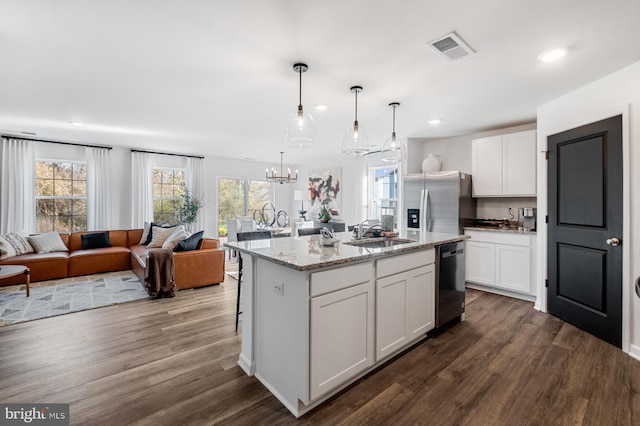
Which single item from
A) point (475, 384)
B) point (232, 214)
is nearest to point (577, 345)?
point (475, 384)

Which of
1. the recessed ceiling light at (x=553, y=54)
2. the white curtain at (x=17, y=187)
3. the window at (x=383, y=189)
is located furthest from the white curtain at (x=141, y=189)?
the recessed ceiling light at (x=553, y=54)

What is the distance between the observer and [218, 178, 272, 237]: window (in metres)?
7.82

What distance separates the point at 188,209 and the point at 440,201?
5478 mm

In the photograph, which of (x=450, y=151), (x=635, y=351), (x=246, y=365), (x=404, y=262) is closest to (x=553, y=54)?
(x=404, y=262)

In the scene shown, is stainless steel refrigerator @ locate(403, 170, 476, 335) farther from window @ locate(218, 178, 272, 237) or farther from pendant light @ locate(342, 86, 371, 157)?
window @ locate(218, 178, 272, 237)

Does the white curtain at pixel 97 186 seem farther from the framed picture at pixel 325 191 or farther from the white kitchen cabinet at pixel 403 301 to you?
the white kitchen cabinet at pixel 403 301

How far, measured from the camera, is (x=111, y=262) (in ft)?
17.3

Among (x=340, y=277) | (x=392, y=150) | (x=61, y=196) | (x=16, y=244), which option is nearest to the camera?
(x=340, y=277)

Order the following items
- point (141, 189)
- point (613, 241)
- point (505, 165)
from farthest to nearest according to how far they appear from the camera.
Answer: point (141, 189) < point (505, 165) < point (613, 241)

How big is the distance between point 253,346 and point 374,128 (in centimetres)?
365

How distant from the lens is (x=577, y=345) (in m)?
2.65

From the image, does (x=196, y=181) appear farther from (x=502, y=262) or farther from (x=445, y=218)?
(x=502, y=262)

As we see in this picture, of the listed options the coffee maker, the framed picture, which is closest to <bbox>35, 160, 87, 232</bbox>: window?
the framed picture

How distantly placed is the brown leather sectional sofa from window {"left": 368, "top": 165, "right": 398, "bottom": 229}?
11.4ft
